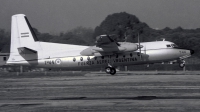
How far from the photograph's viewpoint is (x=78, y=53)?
33906 millimetres

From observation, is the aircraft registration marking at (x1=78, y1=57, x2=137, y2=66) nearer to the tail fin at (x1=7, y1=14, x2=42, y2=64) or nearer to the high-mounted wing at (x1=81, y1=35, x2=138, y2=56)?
the high-mounted wing at (x1=81, y1=35, x2=138, y2=56)

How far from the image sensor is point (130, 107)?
11.7 m

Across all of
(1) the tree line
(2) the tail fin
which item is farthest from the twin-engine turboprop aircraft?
(1) the tree line

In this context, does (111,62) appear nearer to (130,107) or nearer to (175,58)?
(175,58)

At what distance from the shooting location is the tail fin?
33347 mm

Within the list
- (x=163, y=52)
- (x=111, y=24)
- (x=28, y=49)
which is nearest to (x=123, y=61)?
(x=163, y=52)

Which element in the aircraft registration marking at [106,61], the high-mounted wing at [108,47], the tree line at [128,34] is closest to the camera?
the high-mounted wing at [108,47]

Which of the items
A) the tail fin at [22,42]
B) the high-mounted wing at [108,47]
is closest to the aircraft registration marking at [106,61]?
the high-mounted wing at [108,47]

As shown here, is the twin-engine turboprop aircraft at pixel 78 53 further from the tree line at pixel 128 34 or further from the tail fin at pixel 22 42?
the tree line at pixel 128 34

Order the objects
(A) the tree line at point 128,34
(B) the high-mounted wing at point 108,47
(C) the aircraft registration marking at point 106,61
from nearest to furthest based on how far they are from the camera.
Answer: (B) the high-mounted wing at point 108,47 < (C) the aircraft registration marking at point 106,61 < (A) the tree line at point 128,34

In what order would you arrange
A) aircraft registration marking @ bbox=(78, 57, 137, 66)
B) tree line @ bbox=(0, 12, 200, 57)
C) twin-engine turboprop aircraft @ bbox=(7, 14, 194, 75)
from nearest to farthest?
1. twin-engine turboprop aircraft @ bbox=(7, 14, 194, 75)
2. aircraft registration marking @ bbox=(78, 57, 137, 66)
3. tree line @ bbox=(0, 12, 200, 57)

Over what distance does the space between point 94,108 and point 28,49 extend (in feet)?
74.4

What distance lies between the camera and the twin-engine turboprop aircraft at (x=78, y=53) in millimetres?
33281

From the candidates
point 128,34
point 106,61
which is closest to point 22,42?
point 106,61
